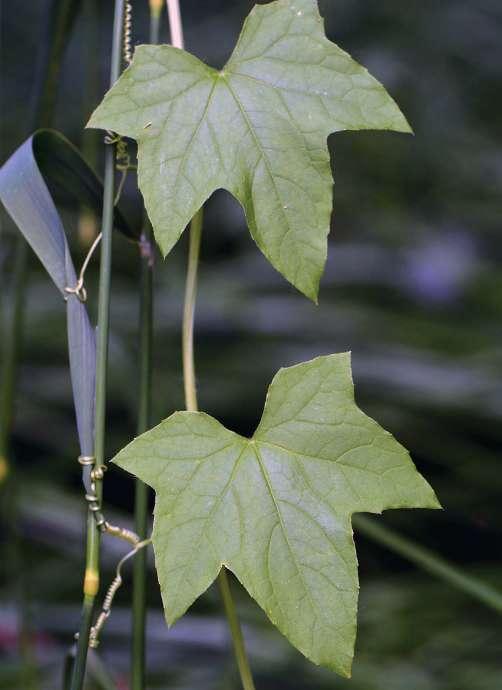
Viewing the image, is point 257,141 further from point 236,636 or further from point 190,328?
point 236,636

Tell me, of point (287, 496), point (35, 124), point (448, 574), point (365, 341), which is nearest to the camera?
point (287, 496)

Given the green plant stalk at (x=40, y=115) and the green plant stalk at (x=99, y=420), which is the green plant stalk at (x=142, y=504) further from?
the green plant stalk at (x=40, y=115)

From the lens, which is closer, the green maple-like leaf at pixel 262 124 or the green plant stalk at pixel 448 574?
the green maple-like leaf at pixel 262 124

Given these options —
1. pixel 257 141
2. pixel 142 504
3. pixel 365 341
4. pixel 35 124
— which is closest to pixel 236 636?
pixel 142 504

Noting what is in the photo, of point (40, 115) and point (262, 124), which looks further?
point (40, 115)

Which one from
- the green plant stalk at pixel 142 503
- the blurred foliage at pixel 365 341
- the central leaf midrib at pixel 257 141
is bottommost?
the blurred foliage at pixel 365 341

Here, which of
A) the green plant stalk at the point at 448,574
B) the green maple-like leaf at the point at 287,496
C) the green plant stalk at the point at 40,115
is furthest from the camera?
the green plant stalk at the point at 40,115

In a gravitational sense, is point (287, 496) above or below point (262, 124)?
below

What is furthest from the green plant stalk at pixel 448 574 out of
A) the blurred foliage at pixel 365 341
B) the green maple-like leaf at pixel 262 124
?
the green maple-like leaf at pixel 262 124
